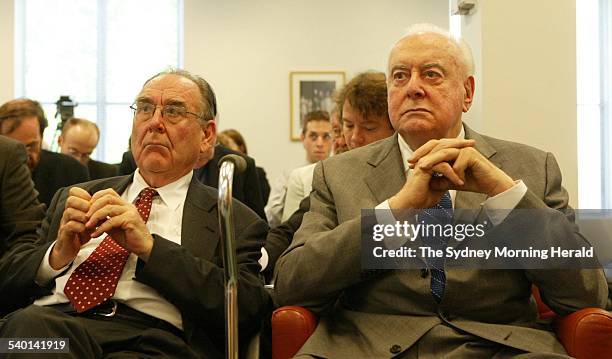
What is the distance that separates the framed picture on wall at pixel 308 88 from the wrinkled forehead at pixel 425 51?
6.85m

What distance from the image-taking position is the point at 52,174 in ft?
14.9

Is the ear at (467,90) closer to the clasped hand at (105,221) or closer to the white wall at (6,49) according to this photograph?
the clasped hand at (105,221)

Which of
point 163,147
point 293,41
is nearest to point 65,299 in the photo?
point 163,147

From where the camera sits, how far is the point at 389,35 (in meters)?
9.24

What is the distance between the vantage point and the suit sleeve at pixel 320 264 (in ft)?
6.72

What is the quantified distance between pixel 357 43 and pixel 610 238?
709 cm

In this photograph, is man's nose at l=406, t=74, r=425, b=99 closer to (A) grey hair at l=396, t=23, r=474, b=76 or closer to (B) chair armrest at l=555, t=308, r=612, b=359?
(A) grey hair at l=396, t=23, r=474, b=76

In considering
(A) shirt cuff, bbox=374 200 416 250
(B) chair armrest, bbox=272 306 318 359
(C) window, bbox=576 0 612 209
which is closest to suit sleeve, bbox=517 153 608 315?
(A) shirt cuff, bbox=374 200 416 250

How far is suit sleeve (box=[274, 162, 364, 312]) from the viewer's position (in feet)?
6.72

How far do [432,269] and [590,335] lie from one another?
1.40ft

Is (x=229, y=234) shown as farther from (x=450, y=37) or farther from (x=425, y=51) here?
(x=450, y=37)

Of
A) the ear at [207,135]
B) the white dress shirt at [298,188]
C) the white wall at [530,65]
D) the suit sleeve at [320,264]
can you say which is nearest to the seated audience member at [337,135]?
the white dress shirt at [298,188]

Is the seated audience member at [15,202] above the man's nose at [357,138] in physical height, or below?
below

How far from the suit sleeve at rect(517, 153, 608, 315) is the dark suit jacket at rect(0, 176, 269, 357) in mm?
786
